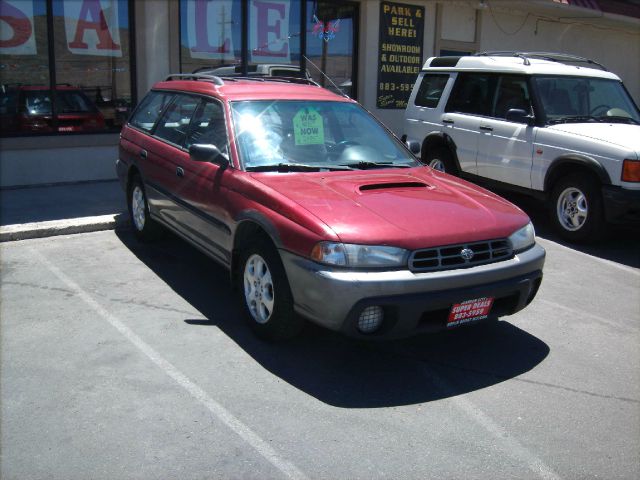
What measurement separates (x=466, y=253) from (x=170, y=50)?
25.0ft

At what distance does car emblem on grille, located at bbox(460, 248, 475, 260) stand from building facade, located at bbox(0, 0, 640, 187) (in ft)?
8.79

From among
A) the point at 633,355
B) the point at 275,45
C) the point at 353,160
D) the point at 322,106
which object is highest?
the point at 275,45

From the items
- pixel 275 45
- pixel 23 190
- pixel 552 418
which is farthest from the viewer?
pixel 275 45

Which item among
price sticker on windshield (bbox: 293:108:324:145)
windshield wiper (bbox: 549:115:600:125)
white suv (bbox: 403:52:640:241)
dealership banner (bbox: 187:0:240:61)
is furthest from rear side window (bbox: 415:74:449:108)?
price sticker on windshield (bbox: 293:108:324:145)

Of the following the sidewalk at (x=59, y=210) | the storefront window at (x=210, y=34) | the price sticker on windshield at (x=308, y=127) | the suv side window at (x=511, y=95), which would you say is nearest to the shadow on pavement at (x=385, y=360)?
the price sticker on windshield at (x=308, y=127)

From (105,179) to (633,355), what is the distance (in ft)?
25.4

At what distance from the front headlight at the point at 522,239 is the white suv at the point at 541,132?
8.42ft

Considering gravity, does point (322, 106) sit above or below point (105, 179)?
above

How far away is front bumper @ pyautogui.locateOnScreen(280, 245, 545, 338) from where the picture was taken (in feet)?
12.6

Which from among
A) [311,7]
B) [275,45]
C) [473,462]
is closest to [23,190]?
[275,45]

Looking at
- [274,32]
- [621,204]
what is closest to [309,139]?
[621,204]

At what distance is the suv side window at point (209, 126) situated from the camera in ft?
17.3

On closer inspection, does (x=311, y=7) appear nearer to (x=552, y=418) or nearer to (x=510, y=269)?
(x=510, y=269)

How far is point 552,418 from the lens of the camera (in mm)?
3787
